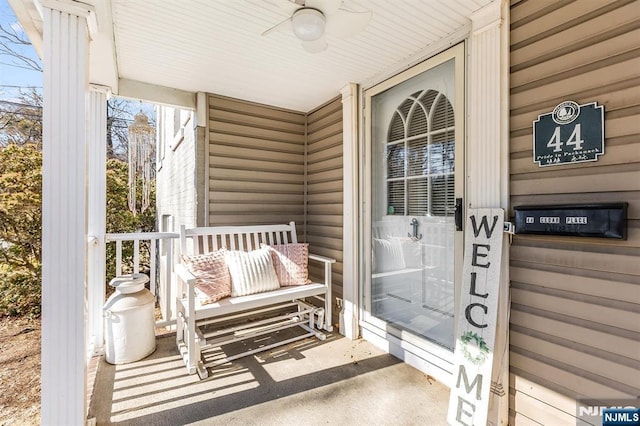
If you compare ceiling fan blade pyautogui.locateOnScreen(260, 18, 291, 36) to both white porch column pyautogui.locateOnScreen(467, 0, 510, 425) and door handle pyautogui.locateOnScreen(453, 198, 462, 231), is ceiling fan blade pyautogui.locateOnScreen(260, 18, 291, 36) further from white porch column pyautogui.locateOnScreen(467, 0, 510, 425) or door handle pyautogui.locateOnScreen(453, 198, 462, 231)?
door handle pyautogui.locateOnScreen(453, 198, 462, 231)

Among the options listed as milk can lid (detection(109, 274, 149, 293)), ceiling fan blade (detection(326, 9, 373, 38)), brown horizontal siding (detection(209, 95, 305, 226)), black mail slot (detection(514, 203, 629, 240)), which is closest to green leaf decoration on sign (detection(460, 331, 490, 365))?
black mail slot (detection(514, 203, 629, 240))

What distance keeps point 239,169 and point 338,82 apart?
1480 millimetres

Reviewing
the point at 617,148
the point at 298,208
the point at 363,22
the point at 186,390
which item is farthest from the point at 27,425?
the point at 617,148

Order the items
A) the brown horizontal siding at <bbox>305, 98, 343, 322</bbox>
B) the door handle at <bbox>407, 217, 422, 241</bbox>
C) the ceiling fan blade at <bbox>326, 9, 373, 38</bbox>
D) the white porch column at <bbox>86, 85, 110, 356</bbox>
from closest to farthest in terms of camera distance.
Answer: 1. the ceiling fan blade at <bbox>326, 9, 373, 38</bbox>
2. the door handle at <bbox>407, 217, 422, 241</bbox>
3. the white porch column at <bbox>86, 85, 110, 356</bbox>
4. the brown horizontal siding at <bbox>305, 98, 343, 322</bbox>

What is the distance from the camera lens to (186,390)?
2.32 metres

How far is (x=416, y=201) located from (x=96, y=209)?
2840mm

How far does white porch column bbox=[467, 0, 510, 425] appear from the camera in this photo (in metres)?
1.90

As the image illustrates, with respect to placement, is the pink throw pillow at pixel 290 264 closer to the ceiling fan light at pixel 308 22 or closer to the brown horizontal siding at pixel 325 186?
the brown horizontal siding at pixel 325 186

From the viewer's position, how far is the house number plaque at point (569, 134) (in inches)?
62.0

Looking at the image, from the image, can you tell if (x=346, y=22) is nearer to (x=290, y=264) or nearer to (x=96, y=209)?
(x=290, y=264)

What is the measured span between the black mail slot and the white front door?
48cm

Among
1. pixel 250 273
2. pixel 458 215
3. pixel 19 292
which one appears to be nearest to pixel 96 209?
pixel 250 273

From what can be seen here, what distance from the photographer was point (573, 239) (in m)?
1.62

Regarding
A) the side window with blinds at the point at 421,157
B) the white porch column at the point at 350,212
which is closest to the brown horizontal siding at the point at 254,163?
the white porch column at the point at 350,212
